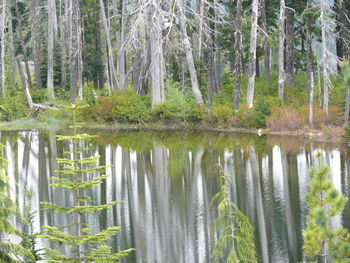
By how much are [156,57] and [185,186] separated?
17854 mm

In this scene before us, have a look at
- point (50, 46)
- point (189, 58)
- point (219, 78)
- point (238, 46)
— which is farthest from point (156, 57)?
point (50, 46)

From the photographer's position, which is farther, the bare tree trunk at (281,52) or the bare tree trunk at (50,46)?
the bare tree trunk at (50,46)

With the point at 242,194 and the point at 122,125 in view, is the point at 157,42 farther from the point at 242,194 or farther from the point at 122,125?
the point at 242,194

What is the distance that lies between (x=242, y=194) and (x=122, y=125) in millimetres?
21447

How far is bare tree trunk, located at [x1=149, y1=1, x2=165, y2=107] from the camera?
3547 centimetres

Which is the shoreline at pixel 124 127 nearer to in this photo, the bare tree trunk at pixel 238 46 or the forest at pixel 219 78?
the forest at pixel 219 78

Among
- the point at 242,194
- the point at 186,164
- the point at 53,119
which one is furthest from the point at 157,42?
the point at 242,194

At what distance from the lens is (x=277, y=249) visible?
13.4 m

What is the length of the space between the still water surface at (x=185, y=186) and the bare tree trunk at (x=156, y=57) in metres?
4.83

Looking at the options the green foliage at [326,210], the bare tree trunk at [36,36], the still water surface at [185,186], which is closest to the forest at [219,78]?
the bare tree trunk at [36,36]

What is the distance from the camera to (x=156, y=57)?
3741 centimetres

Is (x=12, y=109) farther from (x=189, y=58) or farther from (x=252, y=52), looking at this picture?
(x=252, y=52)

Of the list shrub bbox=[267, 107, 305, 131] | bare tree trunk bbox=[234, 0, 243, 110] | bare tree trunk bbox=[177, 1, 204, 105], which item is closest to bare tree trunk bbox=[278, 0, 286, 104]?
shrub bbox=[267, 107, 305, 131]

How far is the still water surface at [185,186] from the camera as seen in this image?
14195 mm
